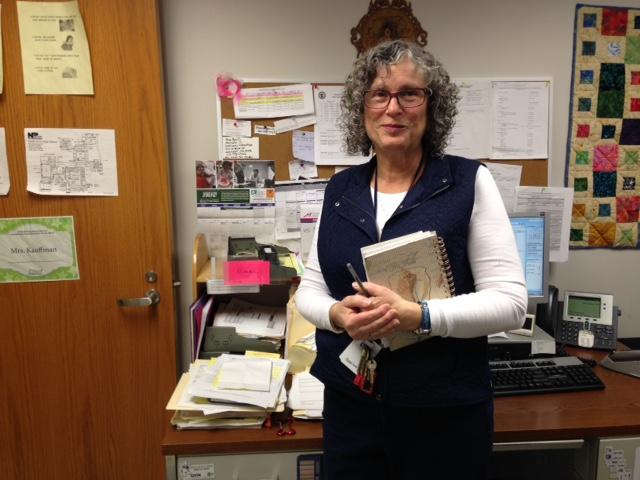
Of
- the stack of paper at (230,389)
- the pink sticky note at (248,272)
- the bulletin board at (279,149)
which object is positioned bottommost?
the stack of paper at (230,389)

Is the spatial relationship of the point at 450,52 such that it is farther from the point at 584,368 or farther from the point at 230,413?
the point at 230,413

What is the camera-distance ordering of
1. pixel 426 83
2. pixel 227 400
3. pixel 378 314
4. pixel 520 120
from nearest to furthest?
pixel 378 314 → pixel 426 83 → pixel 227 400 → pixel 520 120

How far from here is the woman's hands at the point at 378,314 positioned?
2.86ft

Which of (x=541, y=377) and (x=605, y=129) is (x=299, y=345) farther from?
(x=605, y=129)

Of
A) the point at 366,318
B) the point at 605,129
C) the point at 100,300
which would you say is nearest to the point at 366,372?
the point at 366,318

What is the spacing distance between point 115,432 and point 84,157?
101cm

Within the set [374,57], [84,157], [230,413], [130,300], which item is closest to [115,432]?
[130,300]

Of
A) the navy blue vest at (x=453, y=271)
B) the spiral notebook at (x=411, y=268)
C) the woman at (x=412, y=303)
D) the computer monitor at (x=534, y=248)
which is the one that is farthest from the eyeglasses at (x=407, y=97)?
the computer monitor at (x=534, y=248)

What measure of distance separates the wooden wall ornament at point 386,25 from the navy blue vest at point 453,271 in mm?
940

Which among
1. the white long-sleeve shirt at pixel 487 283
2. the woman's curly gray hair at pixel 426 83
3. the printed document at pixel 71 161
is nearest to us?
the white long-sleeve shirt at pixel 487 283

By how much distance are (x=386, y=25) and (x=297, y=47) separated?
34cm

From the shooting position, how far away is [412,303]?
887mm

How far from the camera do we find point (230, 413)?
1.17 meters

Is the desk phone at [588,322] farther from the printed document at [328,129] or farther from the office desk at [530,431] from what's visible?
the printed document at [328,129]
